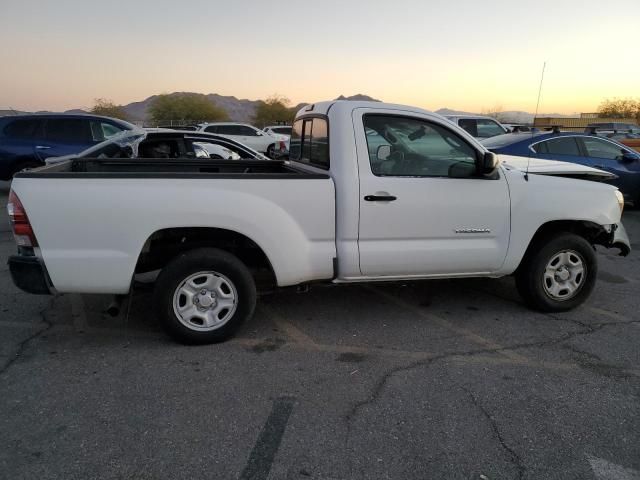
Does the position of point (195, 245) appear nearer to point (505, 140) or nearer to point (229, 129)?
point (505, 140)

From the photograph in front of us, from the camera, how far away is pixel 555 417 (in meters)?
3.07

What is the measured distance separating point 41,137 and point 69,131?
0.59m

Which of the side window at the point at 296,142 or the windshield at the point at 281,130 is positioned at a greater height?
the side window at the point at 296,142

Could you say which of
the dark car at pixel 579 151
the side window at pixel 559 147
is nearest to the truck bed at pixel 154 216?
the dark car at pixel 579 151

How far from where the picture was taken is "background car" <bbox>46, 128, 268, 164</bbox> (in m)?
7.75

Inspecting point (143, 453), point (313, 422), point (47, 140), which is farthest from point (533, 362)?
point (47, 140)

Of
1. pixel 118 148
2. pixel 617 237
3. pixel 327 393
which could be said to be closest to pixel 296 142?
pixel 327 393

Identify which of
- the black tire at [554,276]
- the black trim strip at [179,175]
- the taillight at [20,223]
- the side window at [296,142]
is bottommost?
the black tire at [554,276]

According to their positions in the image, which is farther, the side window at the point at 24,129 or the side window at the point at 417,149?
the side window at the point at 24,129

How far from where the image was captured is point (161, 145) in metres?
8.34

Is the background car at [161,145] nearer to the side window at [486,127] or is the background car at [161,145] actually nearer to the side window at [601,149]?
the side window at [601,149]

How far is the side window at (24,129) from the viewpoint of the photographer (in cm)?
1091

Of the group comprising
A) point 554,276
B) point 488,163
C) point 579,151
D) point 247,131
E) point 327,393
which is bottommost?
point 327,393

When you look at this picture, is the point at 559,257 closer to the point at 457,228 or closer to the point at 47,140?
the point at 457,228
